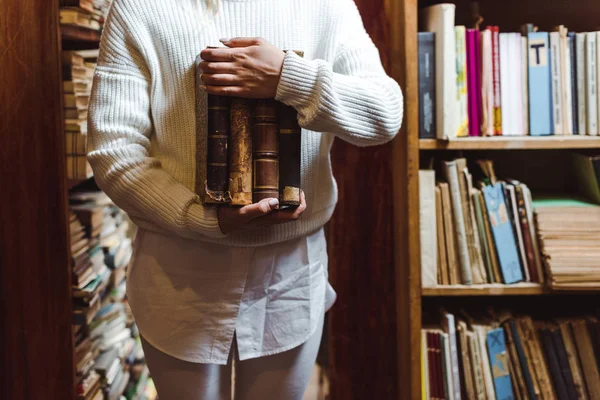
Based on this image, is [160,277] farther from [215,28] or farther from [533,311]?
[533,311]

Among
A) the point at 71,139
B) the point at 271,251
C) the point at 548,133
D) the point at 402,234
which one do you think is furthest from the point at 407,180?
the point at 71,139

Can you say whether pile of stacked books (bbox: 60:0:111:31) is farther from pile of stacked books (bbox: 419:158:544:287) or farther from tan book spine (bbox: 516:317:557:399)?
tan book spine (bbox: 516:317:557:399)

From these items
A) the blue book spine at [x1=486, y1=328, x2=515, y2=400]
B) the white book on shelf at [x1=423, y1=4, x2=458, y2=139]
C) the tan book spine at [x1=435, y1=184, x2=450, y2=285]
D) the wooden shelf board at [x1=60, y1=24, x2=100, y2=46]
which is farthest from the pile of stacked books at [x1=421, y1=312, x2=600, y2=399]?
the wooden shelf board at [x1=60, y1=24, x2=100, y2=46]

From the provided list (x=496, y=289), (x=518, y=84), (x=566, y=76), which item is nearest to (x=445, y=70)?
(x=518, y=84)

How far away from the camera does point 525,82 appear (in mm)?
1422

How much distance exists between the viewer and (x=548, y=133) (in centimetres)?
142

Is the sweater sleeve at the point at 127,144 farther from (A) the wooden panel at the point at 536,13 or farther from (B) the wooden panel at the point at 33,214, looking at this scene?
(A) the wooden panel at the point at 536,13

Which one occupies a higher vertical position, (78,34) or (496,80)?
(78,34)

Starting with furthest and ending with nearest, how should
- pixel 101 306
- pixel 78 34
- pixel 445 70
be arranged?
pixel 101 306 → pixel 78 34 → pixel 445 70

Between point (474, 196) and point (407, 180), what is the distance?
0.56 ft

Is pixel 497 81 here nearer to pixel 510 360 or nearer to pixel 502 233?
pixel 502 233

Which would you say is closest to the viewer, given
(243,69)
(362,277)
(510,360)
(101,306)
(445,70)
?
(243,69)

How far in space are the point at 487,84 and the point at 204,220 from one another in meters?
0.78

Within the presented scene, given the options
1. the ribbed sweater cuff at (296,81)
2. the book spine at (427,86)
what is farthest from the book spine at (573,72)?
the ribbed sweater cuff at (296,81)
